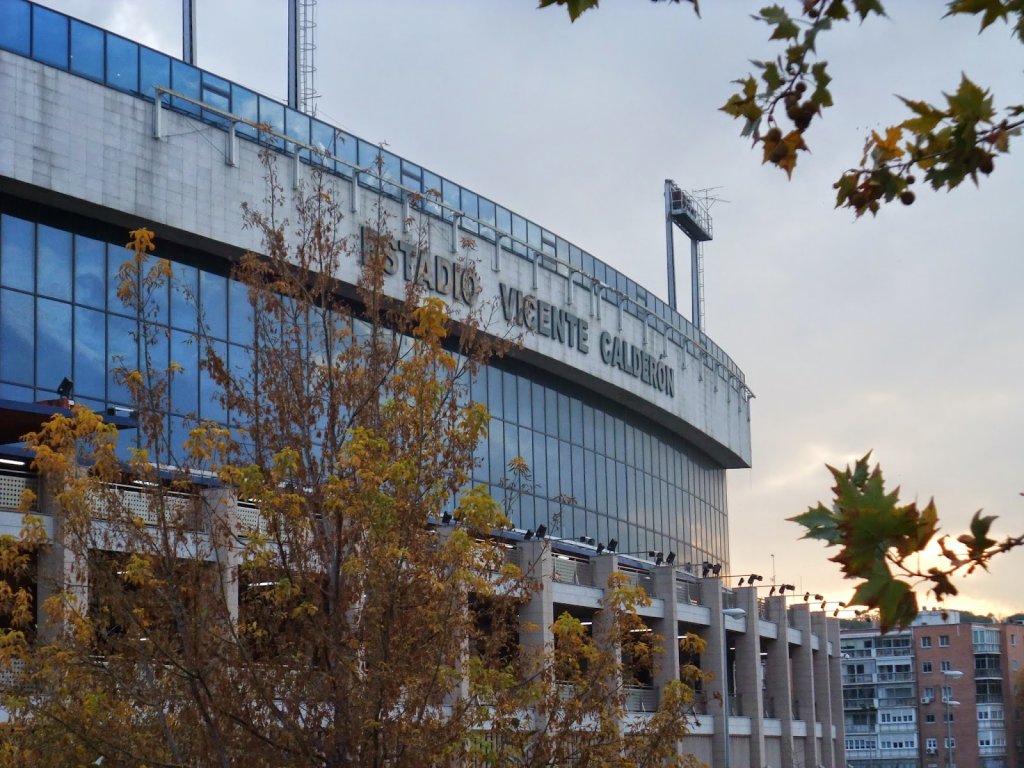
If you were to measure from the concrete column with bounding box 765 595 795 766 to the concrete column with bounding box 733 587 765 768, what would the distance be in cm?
335

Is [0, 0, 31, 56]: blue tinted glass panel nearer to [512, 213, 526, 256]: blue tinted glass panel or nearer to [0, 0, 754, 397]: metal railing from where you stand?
[0, 0, 754, 397]: metal railing

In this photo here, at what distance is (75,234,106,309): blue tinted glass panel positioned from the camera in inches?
1543

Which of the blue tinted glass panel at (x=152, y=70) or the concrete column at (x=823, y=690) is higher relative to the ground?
the blue tinted glass panel at (x=152, y=70)

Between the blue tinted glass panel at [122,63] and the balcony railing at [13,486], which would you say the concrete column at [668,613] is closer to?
the blue tinted glass panel at [122,63]

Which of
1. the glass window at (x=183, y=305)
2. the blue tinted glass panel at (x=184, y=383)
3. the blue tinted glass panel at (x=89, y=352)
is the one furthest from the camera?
the glass window at (x=183, y=305)

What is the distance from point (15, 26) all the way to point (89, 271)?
6.40 metres

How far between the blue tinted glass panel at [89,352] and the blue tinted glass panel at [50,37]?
20.8 feet

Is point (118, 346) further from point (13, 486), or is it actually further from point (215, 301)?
point (13, 486)

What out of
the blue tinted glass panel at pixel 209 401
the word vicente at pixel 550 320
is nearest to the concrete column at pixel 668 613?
the word vicente at pixel 550 320

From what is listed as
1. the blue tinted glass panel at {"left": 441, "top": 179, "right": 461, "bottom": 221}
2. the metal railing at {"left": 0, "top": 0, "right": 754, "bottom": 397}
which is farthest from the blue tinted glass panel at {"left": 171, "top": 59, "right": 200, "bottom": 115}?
the blue tinted glass panel at {"left": 441, "top": 179, "right": 461, "bottom": 221}

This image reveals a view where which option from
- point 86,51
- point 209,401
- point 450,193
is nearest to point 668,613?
point 450,193

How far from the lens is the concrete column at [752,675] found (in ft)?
199

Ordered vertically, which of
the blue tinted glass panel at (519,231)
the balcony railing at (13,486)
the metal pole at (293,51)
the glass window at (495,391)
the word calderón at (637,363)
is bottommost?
the balcony railing at (13,486)

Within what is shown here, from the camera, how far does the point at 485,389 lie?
175ft
